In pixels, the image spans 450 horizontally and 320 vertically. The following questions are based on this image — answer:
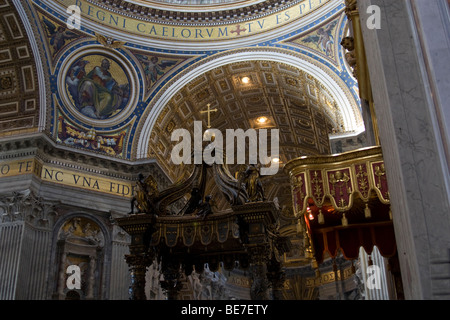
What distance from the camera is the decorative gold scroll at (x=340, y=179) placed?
5.23m

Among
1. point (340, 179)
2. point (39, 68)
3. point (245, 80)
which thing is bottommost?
point (340, 179)

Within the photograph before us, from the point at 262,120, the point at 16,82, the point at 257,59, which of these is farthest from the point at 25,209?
the point at 262,120

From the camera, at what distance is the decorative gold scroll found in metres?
5.23

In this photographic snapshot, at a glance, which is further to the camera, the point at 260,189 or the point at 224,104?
the point at 224,104

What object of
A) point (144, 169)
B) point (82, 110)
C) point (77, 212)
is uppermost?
point (82, 110)

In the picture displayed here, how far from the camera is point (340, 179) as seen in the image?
5383 mm

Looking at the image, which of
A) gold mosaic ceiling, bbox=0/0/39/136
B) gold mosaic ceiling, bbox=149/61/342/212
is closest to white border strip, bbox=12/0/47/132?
gold mosaic ceiling, bbox=0/0/39/136

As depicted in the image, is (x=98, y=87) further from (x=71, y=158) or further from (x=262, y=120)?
(x=262, y=120)

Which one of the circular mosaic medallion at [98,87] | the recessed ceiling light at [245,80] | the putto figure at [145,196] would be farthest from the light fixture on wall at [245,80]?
the putto figure at [145,196]

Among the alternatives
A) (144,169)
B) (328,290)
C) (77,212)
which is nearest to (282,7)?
(144,169)

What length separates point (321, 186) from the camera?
5.41 metres

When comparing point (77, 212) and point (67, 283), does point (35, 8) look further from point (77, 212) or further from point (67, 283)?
point (67, 283)

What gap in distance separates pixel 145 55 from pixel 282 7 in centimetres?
399

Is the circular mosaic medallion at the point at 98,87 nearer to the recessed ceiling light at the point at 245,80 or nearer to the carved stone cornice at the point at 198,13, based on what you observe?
the carved stone cornice at the point at 198,13
